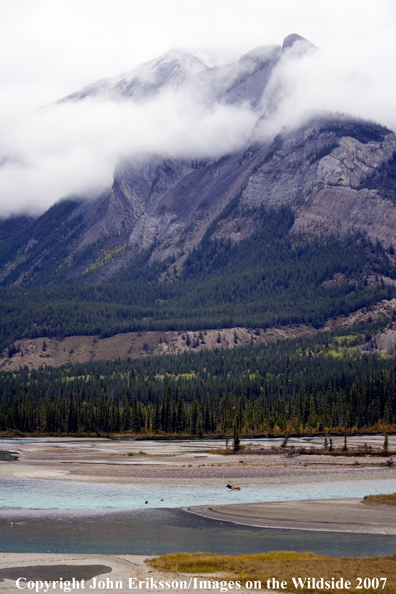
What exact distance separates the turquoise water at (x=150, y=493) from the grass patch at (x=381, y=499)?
4224 mm

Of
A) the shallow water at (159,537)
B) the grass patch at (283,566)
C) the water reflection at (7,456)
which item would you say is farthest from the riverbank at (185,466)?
the grass patch at (283,566)

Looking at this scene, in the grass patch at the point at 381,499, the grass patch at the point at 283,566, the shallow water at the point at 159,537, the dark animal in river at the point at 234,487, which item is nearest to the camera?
the grass patch at the point at 283,566

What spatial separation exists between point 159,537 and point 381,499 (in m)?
24.7

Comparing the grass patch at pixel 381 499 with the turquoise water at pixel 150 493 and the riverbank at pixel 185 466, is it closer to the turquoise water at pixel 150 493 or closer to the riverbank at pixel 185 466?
the turquoise water at pixel 150 493

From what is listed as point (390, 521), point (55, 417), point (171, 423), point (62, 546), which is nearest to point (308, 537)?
→ point (390, 521)

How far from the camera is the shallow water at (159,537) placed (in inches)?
2000

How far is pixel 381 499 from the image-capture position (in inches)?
2692

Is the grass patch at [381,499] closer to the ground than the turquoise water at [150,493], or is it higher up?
higher up

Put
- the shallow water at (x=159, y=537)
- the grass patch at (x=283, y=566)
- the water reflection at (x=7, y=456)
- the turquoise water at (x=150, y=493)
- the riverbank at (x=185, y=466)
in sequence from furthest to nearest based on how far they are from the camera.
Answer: the water reflection at (x=7, y=456) < the riverbank at (x=185, y=466) < the turquoise water at (x=150, y=493) < the shallow water at (x=159, y=537) < the grass patch at (x=283, y=566)

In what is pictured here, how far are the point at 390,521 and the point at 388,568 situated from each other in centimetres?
1811

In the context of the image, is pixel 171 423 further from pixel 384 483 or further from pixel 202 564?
pixel 202 564

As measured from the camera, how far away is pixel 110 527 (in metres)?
58.8

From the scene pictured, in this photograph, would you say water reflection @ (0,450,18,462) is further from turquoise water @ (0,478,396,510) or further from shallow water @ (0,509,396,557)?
shallow water @ (0,509,396,557)

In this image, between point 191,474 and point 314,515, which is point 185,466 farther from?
point 314,515
